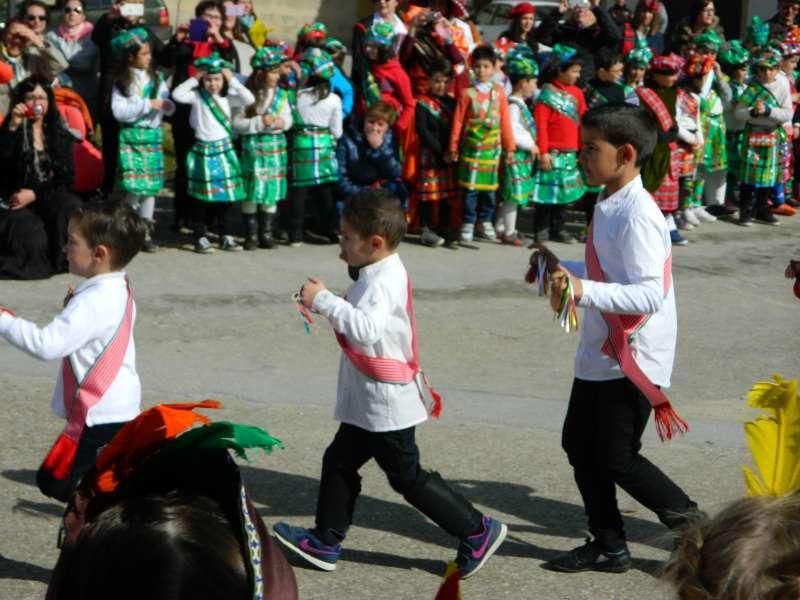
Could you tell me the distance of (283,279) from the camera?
31.1ft

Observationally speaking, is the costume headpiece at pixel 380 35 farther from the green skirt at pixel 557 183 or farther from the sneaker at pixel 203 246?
the sneaker at pixel 203 246

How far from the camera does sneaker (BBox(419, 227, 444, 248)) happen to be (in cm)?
1091

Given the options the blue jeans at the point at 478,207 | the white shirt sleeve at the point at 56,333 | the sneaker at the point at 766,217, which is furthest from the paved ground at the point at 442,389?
the sneaker at the point at 766,217

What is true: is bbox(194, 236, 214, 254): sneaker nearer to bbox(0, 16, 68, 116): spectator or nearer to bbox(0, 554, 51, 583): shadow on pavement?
bbox(0, 16, 68, 116): spectator

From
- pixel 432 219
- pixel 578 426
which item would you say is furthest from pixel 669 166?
pixel 578 426

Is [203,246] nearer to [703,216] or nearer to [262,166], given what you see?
[262,166]

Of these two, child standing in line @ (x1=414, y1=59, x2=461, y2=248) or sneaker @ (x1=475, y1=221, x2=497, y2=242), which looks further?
sneaker @ (x1=475, y1=221, x2=497, y2=242)

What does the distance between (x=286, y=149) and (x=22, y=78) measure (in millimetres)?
1950

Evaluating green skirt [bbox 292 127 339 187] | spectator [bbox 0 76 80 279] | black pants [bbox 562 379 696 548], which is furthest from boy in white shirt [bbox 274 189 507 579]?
green skirt [bbox 292 127 339 187]

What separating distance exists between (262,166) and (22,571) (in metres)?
5.70

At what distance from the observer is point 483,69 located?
1076cm

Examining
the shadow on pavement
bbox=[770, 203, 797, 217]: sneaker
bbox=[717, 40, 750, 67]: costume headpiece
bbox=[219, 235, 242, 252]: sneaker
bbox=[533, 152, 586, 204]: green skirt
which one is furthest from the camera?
bbox=[770, 203, 797, 217]: sneaker

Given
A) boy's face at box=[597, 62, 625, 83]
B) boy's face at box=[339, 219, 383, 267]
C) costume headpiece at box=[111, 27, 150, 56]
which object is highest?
costume headpiece at box=[111, 27, 150, 56]

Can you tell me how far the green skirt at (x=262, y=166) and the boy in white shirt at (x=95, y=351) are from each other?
18.2ft
